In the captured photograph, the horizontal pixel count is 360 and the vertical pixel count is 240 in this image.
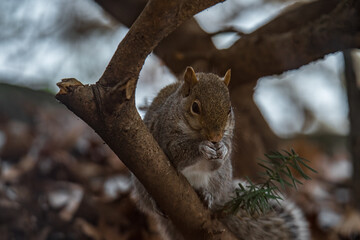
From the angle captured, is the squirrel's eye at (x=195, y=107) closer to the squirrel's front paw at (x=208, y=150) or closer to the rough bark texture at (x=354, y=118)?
the squirrel's front paw at (x=208, y=150)

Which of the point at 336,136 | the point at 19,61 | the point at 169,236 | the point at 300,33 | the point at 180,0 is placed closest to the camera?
the point at 180,0

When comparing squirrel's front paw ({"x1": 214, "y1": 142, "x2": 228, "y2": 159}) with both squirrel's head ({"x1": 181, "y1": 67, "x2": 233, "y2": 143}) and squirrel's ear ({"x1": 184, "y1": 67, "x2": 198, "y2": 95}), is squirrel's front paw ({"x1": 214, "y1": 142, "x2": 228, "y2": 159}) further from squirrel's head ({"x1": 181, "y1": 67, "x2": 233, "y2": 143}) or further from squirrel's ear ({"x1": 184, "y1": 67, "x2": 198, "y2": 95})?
squirrel's ear ({"x1": 184, "y1": 67, "x2": 198, "y2": 95})

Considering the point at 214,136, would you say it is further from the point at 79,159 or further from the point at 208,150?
the point at 79,159

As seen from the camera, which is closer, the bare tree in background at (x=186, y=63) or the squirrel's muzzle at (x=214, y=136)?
the bare tree in background at (x=186, y=63)

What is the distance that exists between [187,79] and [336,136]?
2715mm

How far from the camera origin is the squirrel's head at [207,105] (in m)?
1.13

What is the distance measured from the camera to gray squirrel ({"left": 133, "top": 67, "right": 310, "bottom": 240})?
114 cm

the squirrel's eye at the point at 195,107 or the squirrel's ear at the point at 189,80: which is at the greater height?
the squirrel's ear at the point at 189,80

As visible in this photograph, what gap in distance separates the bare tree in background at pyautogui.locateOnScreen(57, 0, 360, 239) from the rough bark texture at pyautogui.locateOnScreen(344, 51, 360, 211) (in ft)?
1.07

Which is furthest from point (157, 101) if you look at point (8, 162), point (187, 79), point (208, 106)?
point (8, 162)

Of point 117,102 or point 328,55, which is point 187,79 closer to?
point 117,102

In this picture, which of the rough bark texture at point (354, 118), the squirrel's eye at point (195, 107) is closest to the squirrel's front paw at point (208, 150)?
the squirrel's eye at point (195, 107)

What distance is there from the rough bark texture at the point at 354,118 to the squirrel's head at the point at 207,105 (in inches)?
34.4

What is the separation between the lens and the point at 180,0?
0.86 metres
